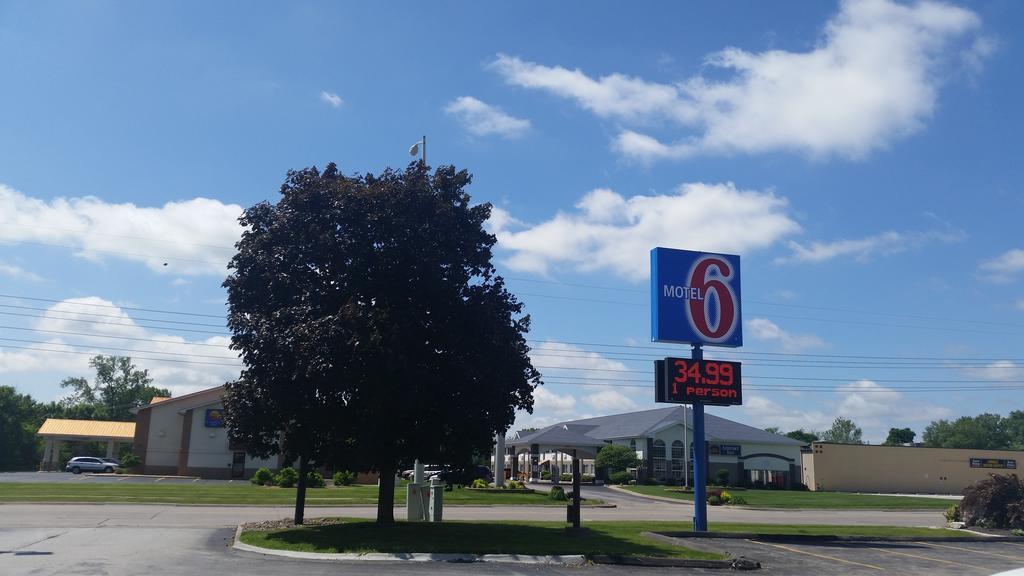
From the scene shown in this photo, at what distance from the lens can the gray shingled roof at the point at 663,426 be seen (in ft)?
243

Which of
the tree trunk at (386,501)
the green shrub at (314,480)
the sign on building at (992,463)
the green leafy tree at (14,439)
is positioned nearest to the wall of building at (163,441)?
the green shrub at (314,480)

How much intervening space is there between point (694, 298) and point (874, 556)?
30.8 feet

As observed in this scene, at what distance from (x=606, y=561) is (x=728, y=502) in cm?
3121

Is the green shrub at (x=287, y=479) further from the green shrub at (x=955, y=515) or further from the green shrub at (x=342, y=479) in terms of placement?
the green shrub at (x=955, y=515)

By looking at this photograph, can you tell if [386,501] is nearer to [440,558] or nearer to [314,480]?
[440,558]

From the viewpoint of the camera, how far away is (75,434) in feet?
244

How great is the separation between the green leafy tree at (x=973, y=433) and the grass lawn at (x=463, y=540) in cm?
14496

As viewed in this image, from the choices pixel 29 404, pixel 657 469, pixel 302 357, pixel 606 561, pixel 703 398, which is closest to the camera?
pixel 606 561

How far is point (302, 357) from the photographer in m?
21.0

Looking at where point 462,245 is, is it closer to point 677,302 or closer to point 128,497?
point 677,302

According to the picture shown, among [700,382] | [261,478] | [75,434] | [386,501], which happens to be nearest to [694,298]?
[700,382]

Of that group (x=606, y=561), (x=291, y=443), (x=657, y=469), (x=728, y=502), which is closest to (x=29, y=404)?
(x=657, y=469)

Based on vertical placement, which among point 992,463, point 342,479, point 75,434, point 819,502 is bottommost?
point 819,502

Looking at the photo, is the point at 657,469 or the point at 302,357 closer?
the point at 302,357
